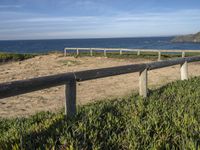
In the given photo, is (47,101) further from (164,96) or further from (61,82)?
(61,82)

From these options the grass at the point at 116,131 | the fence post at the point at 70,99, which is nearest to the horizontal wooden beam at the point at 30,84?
the fence post at the point at 70,99

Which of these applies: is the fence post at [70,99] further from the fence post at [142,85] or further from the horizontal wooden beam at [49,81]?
the fence post at [142,85]

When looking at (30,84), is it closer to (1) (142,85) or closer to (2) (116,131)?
(2) (116,131)

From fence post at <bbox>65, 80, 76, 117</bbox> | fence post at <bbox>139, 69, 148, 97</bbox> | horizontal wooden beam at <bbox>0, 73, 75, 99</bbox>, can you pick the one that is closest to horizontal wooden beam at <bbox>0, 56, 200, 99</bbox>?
horizontal wooden beam at <bbox>0, 73, 75, 99</bbox>

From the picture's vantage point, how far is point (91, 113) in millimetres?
5539

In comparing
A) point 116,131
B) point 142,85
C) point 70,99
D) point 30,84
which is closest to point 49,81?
point 30,84

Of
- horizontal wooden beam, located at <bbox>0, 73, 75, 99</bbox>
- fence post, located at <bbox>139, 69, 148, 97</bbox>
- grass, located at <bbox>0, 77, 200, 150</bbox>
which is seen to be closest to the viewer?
grass, located at <bbox>0, 77, 200, 150</bbox>

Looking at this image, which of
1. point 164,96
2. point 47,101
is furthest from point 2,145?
point 47,101

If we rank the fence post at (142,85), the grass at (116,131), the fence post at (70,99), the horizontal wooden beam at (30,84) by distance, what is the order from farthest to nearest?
the fence post at (142,85), the fence post at (70,99), the horizontal wooden beam at (30,84), the grass at (116,131)

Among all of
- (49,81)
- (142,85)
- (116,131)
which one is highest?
(49,81)

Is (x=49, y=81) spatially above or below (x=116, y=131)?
above

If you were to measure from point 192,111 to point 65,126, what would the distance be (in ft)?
7.47

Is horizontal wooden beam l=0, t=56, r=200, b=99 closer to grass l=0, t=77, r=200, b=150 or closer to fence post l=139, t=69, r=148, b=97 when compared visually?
Result: fence post l=139, t=69, r=148, b=97

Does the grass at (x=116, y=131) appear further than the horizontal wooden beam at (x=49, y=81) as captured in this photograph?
No
